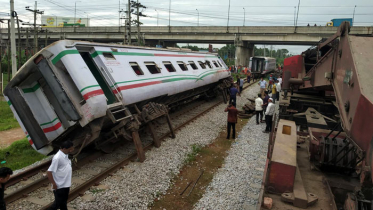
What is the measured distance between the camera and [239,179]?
7.18m

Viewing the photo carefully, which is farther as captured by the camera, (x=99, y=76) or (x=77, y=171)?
(x=99, y=76)

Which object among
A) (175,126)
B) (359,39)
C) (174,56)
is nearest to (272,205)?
(359,39)

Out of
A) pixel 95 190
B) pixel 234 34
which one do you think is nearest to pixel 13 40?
pixel 95 190

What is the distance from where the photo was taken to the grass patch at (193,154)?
8.50m

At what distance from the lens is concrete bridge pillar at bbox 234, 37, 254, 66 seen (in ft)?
161

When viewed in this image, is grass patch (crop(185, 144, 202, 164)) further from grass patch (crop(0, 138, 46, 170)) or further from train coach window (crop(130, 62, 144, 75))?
grass patch (crop(0, 138, 46, 170))

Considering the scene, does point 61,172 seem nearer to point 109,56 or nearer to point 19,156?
point 109,56

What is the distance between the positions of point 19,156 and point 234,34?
45.0 m

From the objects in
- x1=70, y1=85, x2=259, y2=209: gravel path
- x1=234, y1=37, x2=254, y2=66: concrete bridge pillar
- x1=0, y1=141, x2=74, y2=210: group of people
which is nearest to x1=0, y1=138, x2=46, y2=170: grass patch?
x1=70, y1=85, x2=259, y2=209: gravel path

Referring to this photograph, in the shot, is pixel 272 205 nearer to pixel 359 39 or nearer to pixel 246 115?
pixel 359 39

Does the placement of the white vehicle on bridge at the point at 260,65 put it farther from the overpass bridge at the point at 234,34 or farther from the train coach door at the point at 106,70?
the train coach door at the point at 106,70

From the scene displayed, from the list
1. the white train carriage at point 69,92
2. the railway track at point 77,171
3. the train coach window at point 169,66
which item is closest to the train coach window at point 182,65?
the train coach window at point 169,66

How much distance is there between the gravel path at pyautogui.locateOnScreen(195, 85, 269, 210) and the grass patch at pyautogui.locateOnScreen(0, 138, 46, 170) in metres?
5.69

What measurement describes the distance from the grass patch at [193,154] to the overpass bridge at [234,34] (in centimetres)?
3830
